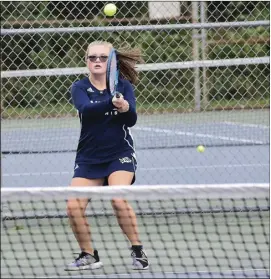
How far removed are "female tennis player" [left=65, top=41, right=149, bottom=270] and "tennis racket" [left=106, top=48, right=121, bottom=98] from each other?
0.08 metres

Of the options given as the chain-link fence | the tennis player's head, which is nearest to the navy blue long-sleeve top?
the tennis player's head

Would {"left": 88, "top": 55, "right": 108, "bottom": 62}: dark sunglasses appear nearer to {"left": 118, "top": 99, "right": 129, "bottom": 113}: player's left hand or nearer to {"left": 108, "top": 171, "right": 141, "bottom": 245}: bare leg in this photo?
{"left": 118, "top": 99, "right": 129, "bottom": 113}: player's left hand

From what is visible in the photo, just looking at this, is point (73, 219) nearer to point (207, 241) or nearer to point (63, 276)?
point (63, 276)

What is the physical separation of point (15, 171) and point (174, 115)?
3.04 m

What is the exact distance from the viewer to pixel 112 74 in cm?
528

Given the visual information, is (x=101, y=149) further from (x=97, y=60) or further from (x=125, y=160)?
(x=97, y=60)

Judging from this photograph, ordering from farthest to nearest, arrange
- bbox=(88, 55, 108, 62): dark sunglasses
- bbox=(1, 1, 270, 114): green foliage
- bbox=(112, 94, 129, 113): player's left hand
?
bbox=(1, 1, 270, 114): green foliage
bbox=(88, 55, 108, 62): dark sunglasses
bbox=(112, 94, 129, 113): player's left hand

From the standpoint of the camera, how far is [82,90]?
18.2ft

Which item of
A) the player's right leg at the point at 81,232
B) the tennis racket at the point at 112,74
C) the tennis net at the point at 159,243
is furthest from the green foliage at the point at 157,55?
the player's right leg at the point at 81,232

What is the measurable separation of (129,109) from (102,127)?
0.25 meters

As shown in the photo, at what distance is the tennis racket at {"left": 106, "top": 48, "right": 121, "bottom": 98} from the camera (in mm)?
5207

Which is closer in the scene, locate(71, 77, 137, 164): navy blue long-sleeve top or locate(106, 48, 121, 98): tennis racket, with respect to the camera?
locate(106, 48, 121, 98): tennis racket

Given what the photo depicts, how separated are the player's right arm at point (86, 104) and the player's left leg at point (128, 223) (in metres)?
0.36

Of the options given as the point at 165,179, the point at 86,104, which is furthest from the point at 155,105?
the point at 86,104
